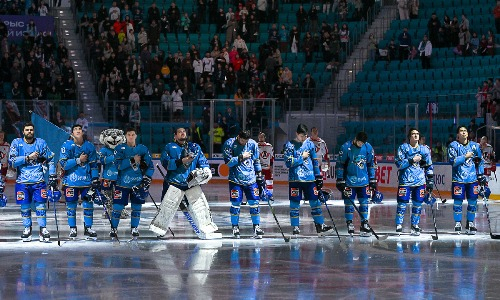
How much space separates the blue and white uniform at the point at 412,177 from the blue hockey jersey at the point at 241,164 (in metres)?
2.56

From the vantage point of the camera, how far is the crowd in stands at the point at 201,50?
121 feet

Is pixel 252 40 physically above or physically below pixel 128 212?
above

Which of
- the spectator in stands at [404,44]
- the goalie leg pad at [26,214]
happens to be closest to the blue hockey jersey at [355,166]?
the goalie leg pad at [26,214]

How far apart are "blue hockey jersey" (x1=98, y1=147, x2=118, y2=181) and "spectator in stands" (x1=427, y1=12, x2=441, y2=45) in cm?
2044

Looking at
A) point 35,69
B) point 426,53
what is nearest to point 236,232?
point 35,69

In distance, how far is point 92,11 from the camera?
41.5 metres

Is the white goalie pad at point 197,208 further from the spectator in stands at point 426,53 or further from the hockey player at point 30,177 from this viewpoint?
the spectator in stands at point 426,53

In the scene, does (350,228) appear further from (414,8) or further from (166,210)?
(414,8)

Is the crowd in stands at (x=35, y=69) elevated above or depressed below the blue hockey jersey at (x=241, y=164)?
above

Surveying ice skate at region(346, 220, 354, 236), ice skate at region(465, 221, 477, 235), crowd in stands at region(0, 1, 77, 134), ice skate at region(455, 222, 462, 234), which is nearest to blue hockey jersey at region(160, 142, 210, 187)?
ice skate at region(346, 220, 354, 236)

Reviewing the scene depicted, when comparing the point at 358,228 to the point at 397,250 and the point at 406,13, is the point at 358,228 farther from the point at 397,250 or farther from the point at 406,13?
the point at 406,13

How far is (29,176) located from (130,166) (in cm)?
167

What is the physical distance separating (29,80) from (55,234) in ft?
57.6

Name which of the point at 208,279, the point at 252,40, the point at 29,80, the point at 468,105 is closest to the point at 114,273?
the point at 208,279
